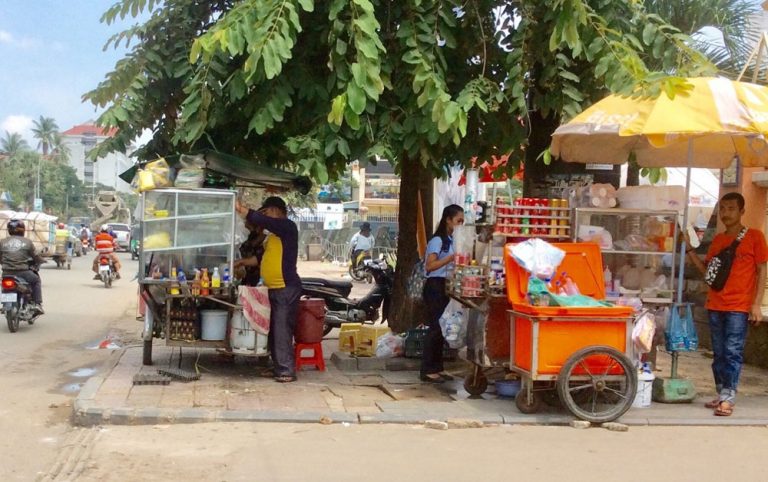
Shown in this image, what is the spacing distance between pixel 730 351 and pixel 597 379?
1403 mm

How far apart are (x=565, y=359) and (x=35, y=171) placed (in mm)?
77887

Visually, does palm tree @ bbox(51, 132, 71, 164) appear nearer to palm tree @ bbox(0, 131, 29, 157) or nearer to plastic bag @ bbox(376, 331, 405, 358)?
palm tree @ bbox(0, 131, 29, 157)

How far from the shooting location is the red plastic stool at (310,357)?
8750 mm

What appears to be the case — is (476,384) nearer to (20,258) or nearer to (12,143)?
(20,258)

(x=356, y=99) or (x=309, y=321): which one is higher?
(x=356, y=99)

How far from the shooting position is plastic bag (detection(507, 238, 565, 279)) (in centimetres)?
686

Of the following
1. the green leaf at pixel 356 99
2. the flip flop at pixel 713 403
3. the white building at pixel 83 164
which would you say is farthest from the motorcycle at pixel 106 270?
the white building at pixel 83 164

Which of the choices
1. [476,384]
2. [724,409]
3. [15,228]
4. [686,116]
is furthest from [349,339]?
[15,228]

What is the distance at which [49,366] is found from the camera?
9484mm

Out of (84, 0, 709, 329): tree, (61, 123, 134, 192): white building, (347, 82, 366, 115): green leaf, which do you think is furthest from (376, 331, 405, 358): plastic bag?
(61, 123, 134, 192): white building

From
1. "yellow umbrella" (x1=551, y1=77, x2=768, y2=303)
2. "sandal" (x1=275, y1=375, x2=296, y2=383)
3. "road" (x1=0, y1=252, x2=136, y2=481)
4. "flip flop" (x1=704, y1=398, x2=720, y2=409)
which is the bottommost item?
"road" (x1=0, y1=252, x2=136, y2=481)

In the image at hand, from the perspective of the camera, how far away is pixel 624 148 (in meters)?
8.45

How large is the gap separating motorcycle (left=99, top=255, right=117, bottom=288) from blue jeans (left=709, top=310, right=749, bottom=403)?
1766 centimetres

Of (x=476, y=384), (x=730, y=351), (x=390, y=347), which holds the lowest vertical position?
(x=476, y=384)
